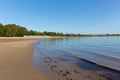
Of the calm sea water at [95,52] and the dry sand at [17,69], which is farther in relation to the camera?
the calm sea water at [95,52]

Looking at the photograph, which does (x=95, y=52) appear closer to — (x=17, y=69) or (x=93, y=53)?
(x=93, y=53)

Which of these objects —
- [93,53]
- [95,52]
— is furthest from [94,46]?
[93,53]

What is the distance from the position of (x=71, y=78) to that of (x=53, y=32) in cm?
19026

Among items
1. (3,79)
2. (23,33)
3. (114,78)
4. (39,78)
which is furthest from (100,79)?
(23,33)

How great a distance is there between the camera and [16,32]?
12262 cm

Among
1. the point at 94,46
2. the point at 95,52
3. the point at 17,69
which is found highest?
the point at 17,69

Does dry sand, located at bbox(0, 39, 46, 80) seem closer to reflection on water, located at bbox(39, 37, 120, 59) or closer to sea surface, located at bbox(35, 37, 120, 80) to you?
sea surface, located at bbox(35, 37, 120, 80)

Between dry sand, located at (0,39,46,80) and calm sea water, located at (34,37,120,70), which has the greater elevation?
dry sand, located at (0,39,46,80)

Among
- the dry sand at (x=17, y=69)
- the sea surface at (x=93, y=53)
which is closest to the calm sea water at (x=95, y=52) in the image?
the sea surface at (x=93, y=53)

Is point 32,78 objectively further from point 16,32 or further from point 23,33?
point 23,33

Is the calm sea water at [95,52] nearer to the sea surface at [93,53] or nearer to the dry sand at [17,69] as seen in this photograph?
the sea surface at [93,53]

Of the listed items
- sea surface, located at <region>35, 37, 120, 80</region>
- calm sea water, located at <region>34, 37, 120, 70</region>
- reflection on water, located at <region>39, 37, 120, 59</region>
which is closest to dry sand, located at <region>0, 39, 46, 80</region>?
sea surface, located at <region>35, 37, 120, 80</region>

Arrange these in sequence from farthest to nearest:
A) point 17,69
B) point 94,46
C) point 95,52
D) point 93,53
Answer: point 94,46 < point 95,52 < point 93,53 < point 17,69

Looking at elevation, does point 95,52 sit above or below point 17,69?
below
